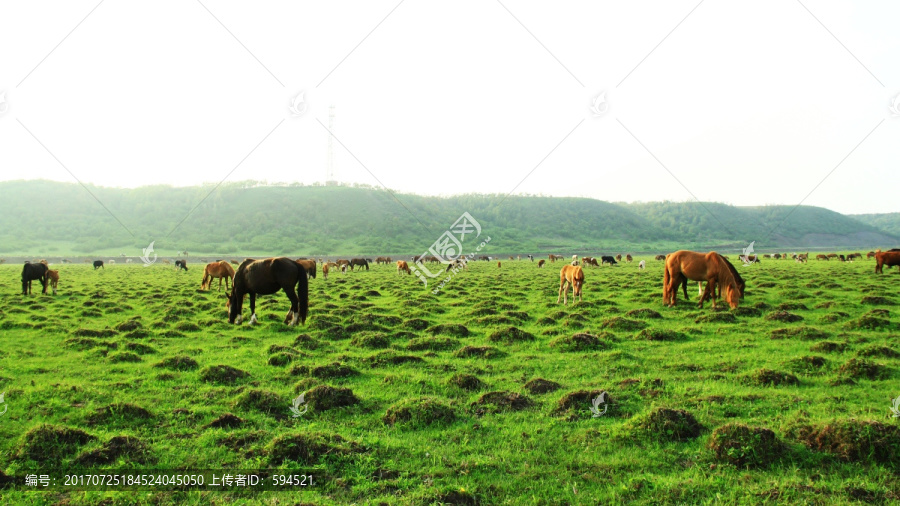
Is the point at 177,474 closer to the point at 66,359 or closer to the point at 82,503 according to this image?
the point at 82,503

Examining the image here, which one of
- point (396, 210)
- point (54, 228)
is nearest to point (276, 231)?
point (396, 210)

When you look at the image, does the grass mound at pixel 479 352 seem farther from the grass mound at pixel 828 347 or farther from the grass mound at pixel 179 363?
the grass mound at pixel 828 347

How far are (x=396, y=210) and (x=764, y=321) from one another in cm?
16650

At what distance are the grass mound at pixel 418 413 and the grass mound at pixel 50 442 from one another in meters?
4.43

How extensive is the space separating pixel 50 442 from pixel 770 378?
12716mm

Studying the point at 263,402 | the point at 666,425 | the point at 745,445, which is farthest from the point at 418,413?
the point at 745,445

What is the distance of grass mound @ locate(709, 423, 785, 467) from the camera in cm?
654

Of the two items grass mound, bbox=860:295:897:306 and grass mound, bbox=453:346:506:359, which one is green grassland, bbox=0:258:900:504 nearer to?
grass mound, bbox=453:346:506:359

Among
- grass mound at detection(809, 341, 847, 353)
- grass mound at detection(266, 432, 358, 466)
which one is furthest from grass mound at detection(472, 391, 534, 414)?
grass mound at detection(809, 341, 847, 353)

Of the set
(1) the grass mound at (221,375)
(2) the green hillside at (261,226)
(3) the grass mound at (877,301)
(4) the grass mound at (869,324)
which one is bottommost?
(1) the grass mound at (221,375)

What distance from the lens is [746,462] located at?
648cm

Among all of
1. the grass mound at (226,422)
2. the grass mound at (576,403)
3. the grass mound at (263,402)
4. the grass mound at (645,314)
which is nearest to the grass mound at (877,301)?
the grass mound at (645,314)

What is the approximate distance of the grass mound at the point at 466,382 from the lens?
1030 cm

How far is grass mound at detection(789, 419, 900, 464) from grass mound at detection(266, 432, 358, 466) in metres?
6.55
